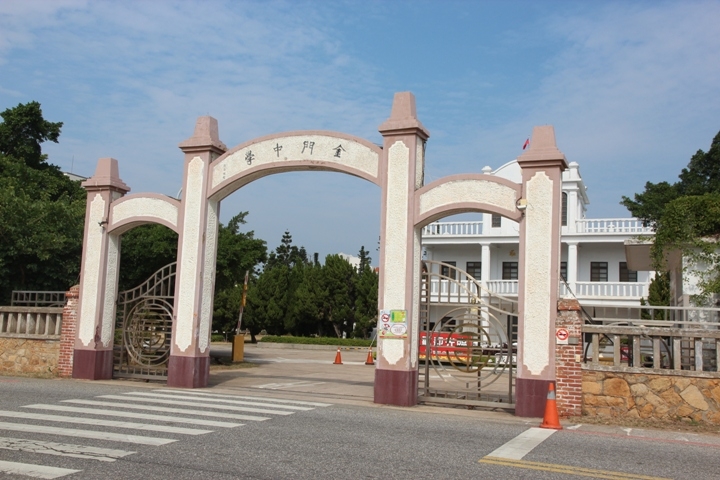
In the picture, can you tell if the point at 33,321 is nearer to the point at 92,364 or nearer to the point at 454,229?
the point at 92,364

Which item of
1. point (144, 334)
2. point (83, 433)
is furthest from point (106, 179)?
point (83, 433)

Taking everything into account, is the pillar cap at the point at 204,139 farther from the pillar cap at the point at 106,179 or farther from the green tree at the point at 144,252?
the green tree at the point at 144,252

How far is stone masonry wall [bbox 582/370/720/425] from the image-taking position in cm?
1138

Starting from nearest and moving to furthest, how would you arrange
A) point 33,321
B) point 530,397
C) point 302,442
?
point 302,442 < point 530,397 < point 33,321

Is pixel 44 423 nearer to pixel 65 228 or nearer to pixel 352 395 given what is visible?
pixel 352 395

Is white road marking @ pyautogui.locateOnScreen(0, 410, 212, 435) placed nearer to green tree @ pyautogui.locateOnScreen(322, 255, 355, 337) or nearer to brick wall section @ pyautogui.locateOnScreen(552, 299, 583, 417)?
brick wall section @ pyautogui.locateOnScreen(552, 299, 583, 417)

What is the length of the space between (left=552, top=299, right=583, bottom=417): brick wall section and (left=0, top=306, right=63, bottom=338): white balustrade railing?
12.0 metres

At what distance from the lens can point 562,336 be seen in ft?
40.1

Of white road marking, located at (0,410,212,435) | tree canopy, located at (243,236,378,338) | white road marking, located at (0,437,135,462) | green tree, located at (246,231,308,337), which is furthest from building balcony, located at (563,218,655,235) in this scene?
white road marking, located at (0,437,135,462)

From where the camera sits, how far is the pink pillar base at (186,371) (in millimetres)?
15297

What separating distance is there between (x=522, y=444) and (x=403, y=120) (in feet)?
Result: 23.0

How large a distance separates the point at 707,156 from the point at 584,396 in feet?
86.3

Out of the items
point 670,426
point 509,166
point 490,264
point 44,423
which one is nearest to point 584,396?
point 670,426

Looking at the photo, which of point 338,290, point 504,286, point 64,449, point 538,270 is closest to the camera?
point 64,449
